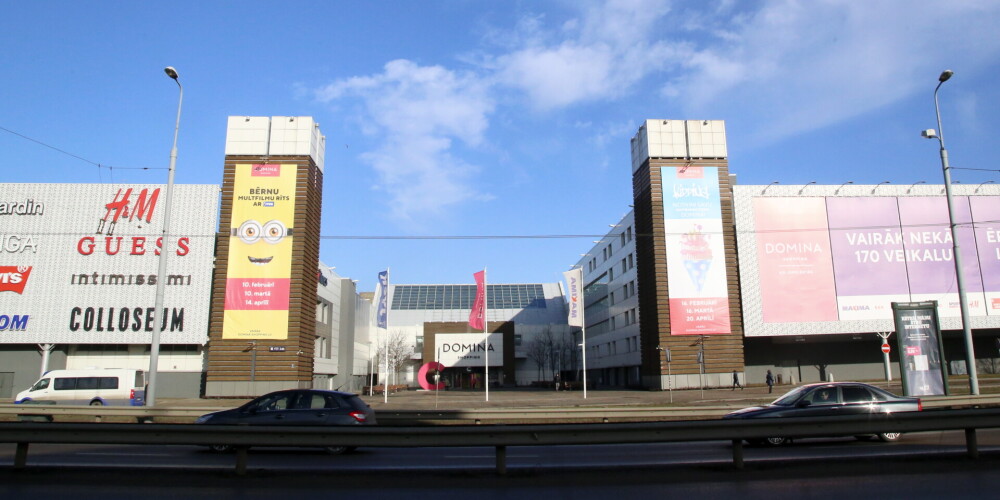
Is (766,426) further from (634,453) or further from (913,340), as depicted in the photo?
(913,340)

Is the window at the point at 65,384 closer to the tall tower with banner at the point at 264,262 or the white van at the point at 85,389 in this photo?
the white van at the point at 85,389

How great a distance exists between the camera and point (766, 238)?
4994 centimetres

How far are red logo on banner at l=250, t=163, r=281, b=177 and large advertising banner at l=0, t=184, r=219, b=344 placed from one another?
380cm

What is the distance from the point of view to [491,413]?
21109 millimetres

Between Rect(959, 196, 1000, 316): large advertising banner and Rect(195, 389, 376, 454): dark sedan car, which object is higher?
Rect(959, 196, 1000, 316): large advertising banner

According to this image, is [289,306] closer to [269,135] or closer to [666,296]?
[269,135]

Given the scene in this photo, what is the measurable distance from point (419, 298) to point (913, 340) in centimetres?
7719

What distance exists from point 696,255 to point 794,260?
26.5ft

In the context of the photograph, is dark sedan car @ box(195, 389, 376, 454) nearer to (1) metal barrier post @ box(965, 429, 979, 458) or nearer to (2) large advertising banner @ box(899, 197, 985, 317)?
(1) metal barrier post @ box(965, 429, 979, 458)

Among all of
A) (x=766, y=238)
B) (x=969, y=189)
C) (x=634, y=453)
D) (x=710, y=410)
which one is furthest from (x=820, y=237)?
(x=634, y=453)

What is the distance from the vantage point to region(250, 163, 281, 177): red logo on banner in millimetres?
44875

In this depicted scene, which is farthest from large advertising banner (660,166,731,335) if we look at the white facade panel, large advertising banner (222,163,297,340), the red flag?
large advertising banner (222,163,297,340)

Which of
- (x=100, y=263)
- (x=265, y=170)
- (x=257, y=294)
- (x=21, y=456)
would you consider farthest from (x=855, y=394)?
(x=100, y=263)

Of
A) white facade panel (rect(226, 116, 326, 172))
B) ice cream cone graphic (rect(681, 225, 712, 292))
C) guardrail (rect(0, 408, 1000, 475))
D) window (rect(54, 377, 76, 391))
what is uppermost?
white facade panel (rect(226, 116, 326, 172))
